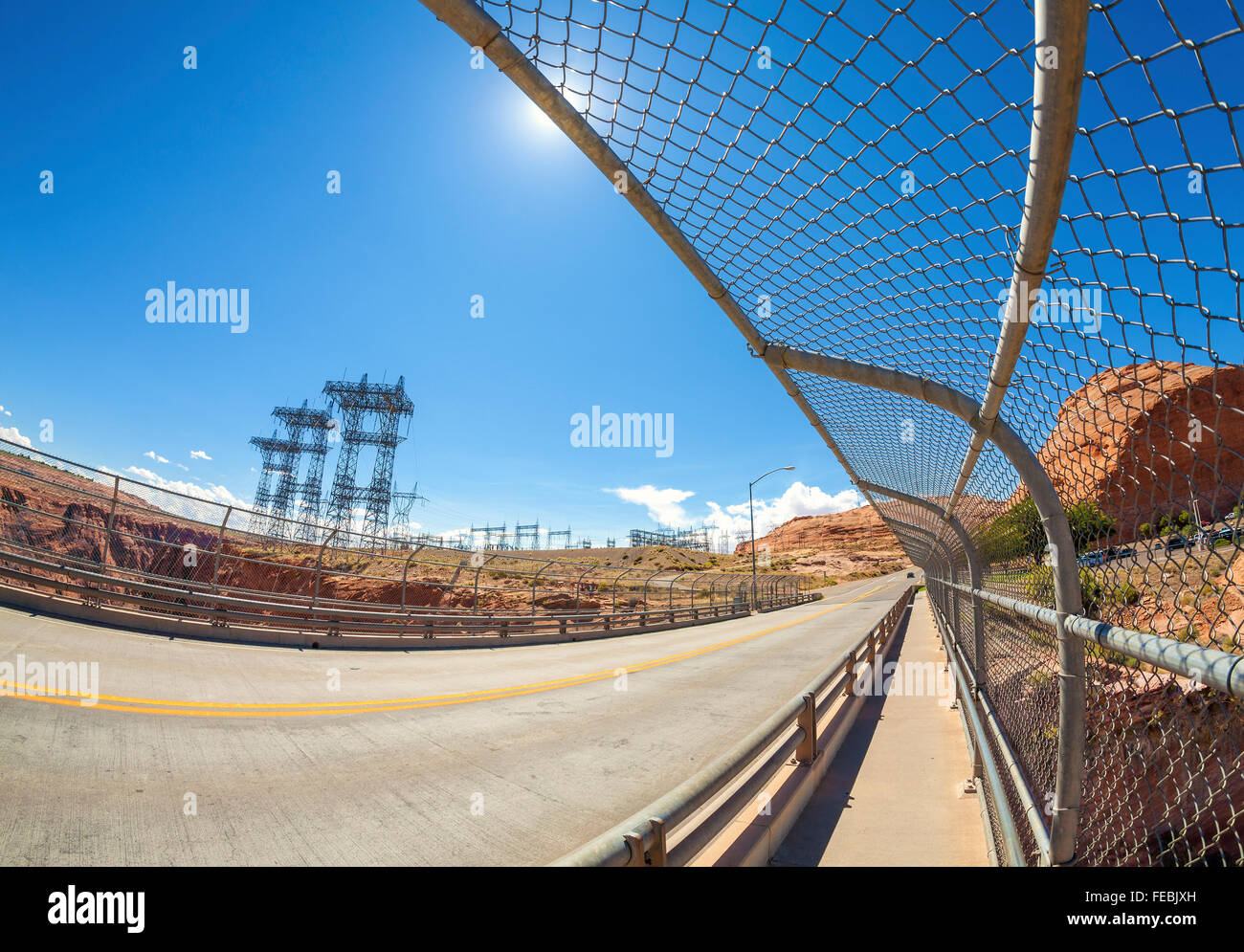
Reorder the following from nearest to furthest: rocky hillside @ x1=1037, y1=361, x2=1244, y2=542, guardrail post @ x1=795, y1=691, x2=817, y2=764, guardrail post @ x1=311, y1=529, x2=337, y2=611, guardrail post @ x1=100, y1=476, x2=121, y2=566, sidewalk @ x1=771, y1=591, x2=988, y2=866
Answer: rocky hillside @ x1=1037, y1=361, x2=1244, y2=542 → sidewalk @ x1=771, y1=591, x2=988, y2=866 → guardrail post @ x1=795, y1=691, x2=817, y2=764 → guardrail post @ x1=100, y1=476, x2=121, y2=566 → guardrail post @ x1=311, y1=529, x2=337, y2=611

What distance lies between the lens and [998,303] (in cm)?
270

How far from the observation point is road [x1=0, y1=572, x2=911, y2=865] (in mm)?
3318

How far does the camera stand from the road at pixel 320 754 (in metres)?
3.32

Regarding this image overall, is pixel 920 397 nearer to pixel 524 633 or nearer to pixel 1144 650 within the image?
pixel 1144 650

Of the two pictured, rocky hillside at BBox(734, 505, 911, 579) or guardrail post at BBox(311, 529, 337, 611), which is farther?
rocky hillside at BBox(734, 505, 911, 579)

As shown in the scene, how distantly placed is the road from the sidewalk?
1223mm

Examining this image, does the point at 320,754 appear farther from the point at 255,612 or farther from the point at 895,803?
the point at 255,612

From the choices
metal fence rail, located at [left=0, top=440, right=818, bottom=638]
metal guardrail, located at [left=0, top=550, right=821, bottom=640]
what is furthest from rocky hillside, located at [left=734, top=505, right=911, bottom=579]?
metal fence rail, located at [left=0, top=440, right=818, bottom=638]

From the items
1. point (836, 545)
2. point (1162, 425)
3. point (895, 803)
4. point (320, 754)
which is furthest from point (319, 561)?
point (836, 545)

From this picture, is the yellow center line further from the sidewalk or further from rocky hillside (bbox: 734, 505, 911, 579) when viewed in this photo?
rocky hillside (bbox: 734, 505, 911, 579)
